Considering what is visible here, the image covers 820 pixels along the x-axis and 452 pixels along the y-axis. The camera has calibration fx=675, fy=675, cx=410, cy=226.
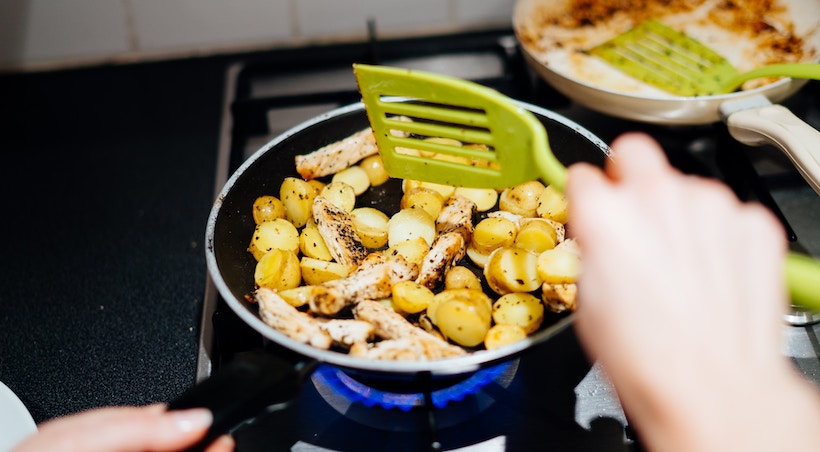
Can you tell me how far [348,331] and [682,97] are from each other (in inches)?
22.7

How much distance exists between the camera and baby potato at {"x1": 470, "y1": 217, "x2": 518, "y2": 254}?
836mm

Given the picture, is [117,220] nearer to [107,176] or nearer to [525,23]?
[107,176]

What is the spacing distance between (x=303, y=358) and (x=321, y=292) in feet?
0.30

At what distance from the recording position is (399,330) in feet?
2.39

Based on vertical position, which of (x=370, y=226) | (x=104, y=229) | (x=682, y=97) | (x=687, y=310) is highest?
(x=687, y=310)

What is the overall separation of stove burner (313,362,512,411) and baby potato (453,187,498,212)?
0.24 meters

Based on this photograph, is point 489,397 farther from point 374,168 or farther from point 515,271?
point 374,168

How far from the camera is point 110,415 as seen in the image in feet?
1.87

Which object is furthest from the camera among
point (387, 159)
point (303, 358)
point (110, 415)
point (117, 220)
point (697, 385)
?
point (117, 220)

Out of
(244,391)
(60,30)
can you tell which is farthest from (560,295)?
(60,30)

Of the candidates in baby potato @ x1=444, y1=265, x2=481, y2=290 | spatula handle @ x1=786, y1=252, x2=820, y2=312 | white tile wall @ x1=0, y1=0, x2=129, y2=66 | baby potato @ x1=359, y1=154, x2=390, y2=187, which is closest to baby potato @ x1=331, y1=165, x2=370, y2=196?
baby potato @ x1=359, y1=154, x2=390, y2=187

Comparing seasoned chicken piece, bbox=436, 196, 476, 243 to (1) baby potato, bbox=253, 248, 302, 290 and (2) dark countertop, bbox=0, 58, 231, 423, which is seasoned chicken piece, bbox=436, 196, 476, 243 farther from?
(2) dark countertop, bbox=0, 58, 231, 423

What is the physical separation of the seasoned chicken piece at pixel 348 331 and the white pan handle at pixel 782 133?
21.2 inches

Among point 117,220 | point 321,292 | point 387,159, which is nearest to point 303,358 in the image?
point 321,292
